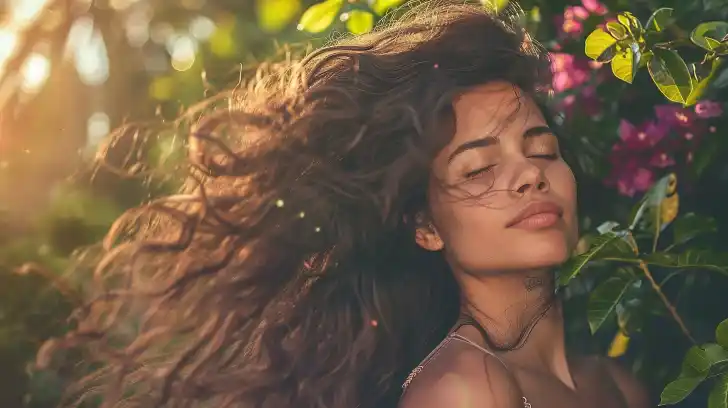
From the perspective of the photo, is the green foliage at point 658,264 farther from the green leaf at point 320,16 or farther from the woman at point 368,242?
the green leaf at point 320,16

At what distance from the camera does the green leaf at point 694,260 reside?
5.72ft

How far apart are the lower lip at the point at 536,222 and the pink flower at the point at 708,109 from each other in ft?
1.35

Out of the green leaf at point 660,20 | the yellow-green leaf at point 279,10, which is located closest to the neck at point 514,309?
the green leaf at point 660,20

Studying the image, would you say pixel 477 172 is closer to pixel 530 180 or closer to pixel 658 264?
pixel 530 180

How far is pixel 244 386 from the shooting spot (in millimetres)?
2000

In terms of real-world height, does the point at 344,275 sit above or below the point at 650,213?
above

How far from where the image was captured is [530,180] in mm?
1781

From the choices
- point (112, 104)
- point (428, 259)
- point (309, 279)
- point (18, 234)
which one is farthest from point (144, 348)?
point (112, 104)

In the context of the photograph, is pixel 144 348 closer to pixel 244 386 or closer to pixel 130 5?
pixel 244 386

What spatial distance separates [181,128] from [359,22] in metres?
0.43

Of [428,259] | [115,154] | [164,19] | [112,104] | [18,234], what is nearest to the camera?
[428,259]

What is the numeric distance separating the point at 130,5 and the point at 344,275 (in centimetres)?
240

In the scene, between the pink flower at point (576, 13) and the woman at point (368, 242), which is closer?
the woman at point (368, 242)

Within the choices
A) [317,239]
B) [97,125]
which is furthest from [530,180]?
[97,125]
